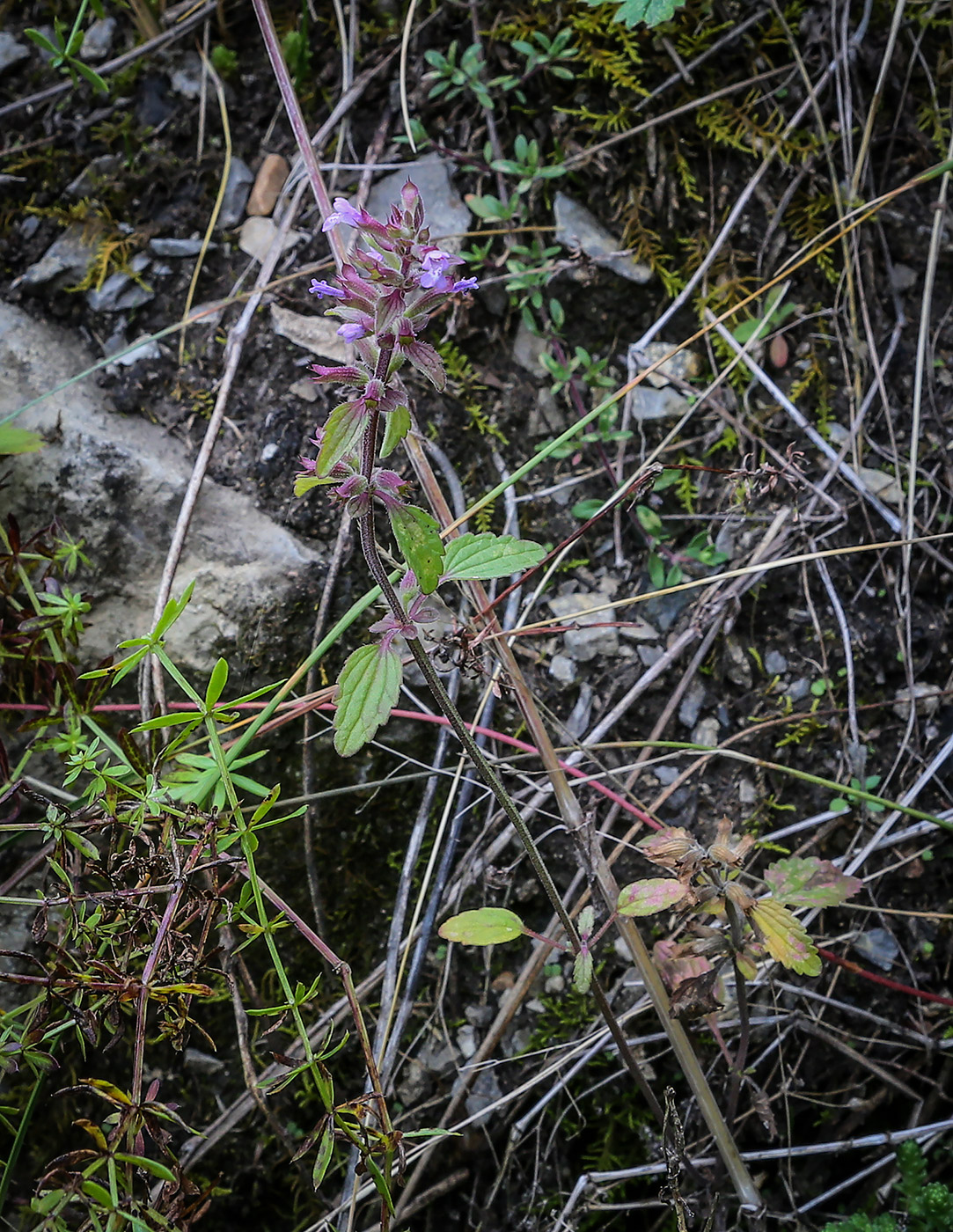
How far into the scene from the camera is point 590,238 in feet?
6.72

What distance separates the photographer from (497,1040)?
5.94ft

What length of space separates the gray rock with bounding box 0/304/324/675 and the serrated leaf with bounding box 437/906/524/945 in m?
0.74

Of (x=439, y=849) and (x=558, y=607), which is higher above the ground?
(x=558, y=607)

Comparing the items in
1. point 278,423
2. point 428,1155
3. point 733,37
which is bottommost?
point 428,1155

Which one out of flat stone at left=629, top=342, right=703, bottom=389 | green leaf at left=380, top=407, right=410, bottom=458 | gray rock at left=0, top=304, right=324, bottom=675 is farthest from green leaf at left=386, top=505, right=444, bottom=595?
flat stone at left=629, top=342, right=703, bottom=389

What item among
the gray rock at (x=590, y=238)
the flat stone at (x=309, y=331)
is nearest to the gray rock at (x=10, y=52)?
the flat stone at (x=309, y=331)

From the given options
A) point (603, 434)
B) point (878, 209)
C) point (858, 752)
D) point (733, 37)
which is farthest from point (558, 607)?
point (733, 37)

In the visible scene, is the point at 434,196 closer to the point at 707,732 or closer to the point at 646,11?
the point at 646,11

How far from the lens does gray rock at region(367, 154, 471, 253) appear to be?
80.9 inches

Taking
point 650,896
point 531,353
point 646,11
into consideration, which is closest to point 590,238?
point 531,353

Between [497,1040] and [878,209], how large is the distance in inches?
86.3

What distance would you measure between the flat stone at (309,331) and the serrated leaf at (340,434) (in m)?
0.88

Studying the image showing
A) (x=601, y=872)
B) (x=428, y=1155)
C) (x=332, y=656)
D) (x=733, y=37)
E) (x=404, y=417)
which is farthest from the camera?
(x=733, y=37)

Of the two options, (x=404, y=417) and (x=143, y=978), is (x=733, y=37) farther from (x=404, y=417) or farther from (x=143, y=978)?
(x=143, y=978)
